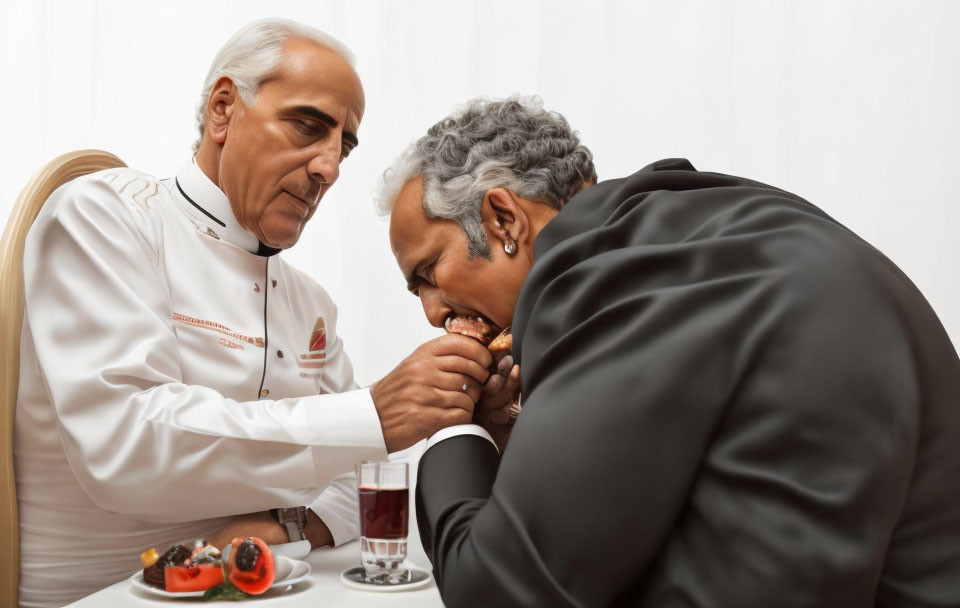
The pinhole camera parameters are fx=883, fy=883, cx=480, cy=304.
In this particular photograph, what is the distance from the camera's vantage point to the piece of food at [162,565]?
4.24 feet

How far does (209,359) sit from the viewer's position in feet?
6.38

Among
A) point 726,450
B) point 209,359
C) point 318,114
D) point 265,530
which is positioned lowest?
point 265,530

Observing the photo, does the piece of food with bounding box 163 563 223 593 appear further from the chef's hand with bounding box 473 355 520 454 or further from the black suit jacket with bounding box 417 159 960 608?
the chef's hand with bounding box 473 355 520 454

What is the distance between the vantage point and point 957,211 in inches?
115

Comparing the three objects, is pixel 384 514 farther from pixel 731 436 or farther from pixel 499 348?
pixel 731 436

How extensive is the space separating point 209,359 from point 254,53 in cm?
75

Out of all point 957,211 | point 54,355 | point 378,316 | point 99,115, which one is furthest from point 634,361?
point 99,115

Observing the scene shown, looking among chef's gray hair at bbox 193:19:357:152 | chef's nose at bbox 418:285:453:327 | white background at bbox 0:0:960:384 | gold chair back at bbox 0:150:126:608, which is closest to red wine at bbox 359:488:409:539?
chef's nose at bbox 418:285:453:327

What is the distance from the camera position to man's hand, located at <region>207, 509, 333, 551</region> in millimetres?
1700

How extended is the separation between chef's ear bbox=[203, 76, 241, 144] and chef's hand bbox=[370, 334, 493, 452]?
34.8 inches

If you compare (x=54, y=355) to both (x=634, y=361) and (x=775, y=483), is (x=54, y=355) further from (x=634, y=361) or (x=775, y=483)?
(x=775, y=483)

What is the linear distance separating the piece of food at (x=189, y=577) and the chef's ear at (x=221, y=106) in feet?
3.88

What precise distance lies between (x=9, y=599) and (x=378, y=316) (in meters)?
1.50

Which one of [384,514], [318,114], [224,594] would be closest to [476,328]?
[384,514]
